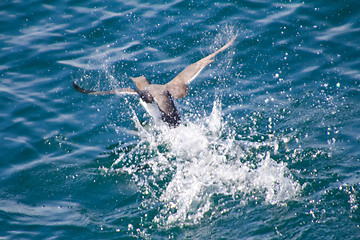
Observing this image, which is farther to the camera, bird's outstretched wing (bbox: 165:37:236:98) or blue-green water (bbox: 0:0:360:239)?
bird's outstretched wing (bbox: 165:37:236:98)

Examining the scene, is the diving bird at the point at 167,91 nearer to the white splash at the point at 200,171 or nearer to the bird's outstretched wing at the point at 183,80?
the bird's outstretched wing at the point at 183,80

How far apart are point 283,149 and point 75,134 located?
3504 millimetres

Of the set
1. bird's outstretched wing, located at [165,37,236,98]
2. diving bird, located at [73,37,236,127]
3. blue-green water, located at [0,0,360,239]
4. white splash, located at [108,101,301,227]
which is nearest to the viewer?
blue-green water, located at [0,0,360,239]

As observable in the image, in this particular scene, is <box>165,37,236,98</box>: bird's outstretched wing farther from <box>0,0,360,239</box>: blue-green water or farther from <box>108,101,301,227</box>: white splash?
<box>108,101,301,227</box>: white splash

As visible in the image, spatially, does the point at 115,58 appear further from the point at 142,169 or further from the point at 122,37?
the point at 142,169

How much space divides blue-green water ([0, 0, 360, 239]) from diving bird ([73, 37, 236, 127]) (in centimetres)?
29

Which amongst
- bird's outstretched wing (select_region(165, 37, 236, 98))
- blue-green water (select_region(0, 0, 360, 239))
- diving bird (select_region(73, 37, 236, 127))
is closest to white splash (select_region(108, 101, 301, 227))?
blue-green water (select_region(0, 0, 360, 239))

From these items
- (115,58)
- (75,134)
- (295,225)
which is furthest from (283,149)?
(115,58)

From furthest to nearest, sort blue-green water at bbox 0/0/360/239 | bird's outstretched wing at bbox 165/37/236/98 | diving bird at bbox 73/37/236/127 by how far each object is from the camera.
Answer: bird's outstretched wing at bbox 165/37/236/98
diving bird at bbox 73/37/236/127
blue-green water at bbox 0/0/360/239

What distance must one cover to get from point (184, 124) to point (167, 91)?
68 cm

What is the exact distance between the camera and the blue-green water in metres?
5.45

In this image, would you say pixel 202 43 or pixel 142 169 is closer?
pixel 142 169

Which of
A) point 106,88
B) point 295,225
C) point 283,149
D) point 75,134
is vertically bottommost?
point 295,225

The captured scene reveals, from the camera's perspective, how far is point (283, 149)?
252 inches
